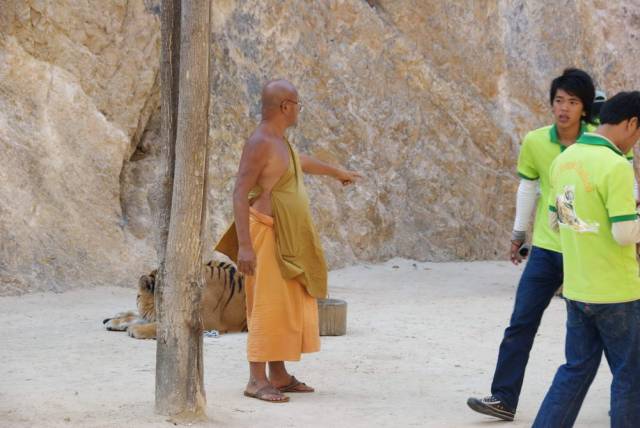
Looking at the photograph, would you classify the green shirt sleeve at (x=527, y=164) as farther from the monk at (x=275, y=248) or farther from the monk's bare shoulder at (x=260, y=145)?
the monk's bare shoulder at (x=260, y=145)

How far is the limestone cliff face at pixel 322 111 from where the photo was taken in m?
10.3

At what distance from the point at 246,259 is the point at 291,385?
0.87 meters

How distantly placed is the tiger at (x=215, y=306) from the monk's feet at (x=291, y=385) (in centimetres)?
189

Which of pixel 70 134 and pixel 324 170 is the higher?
pixel 70 134

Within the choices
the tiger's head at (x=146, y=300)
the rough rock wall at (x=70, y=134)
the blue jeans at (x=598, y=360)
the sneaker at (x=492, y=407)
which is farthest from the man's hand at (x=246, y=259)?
the rough rock wall at (x=70, y=134)

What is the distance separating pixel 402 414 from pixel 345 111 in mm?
7857

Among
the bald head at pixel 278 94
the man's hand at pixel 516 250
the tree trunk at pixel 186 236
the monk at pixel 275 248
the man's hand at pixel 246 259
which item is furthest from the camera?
the bald head at pixel 278 94

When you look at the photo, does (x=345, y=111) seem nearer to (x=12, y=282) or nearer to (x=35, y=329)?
(x=12, y=282)

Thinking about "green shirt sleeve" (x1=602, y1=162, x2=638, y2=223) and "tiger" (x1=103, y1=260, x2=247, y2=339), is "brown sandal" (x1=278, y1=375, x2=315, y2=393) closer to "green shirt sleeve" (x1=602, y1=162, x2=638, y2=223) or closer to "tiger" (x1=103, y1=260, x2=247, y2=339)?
"tiger" (x1=103, y1=260, x2=247, y2=339)

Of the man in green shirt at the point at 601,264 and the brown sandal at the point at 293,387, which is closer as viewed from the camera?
the man in green shirt at the point at 601,264

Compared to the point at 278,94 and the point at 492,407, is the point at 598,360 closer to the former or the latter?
the point at 492,407

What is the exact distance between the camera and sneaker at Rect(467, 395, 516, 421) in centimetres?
532

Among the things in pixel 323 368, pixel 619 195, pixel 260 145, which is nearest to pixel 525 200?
pixel 619 195

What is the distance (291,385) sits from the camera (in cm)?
609
